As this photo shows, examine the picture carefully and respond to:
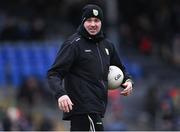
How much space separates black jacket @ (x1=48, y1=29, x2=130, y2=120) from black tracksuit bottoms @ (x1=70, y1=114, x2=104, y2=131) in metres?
0.05

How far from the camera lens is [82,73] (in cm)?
710

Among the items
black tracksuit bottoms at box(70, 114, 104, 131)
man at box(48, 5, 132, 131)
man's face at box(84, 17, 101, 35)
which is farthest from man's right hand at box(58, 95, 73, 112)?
man's face at box(84, 17, 101, 35)

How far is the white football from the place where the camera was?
734cm

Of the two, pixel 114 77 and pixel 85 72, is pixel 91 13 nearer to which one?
pixel 85 72

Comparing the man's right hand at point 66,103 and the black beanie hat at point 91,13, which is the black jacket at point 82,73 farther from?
the man's right hand at point 66,103

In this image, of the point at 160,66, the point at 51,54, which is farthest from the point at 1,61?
the point at 160,66

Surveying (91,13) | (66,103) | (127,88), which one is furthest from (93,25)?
(66,103)

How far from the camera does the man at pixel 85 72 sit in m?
7.04

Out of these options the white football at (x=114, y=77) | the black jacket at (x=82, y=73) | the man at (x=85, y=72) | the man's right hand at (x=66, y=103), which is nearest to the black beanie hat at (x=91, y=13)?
the man at (x=85, y=72)

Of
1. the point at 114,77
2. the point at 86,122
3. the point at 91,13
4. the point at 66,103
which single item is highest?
the point at 91,13

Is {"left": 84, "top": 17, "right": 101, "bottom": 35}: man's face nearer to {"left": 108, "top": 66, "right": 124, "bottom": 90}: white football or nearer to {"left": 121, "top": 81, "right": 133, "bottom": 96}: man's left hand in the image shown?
{"left": 108, "top": 66, "right": 124, "bottom": 90}: white football

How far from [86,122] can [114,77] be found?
0.56m

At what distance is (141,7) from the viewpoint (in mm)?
22672

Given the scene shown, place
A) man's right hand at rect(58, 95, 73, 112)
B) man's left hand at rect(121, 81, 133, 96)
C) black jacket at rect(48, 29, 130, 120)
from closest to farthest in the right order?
man's right hand at rect(58, 95, 73, 112) → black jacket at rect(48, 29, 130, 120) → man's left hand at rect(121, 81, 133, 96)
